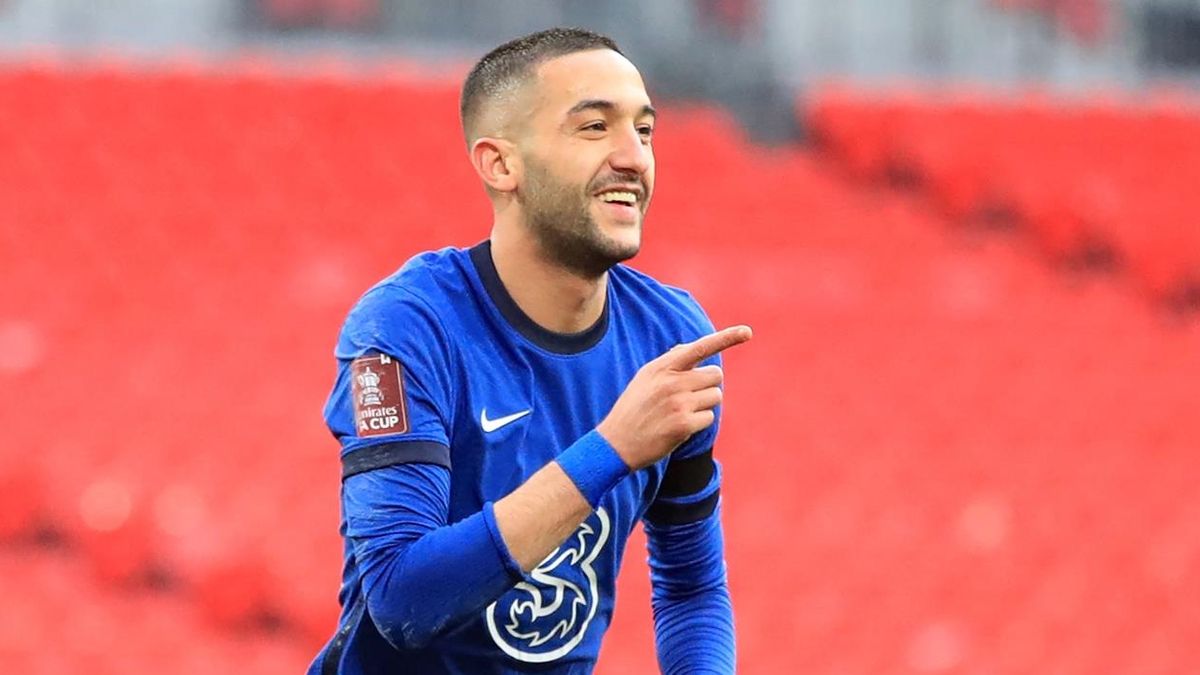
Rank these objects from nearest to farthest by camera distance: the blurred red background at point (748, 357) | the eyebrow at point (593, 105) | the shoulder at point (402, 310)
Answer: the shoulder at point (402, 310) < the eyebrow at point (593, 105) < the blurred red background at point (748, 357)

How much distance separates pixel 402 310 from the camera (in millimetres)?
2570

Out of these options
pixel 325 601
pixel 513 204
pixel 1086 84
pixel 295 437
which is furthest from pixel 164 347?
pixel 1086 84

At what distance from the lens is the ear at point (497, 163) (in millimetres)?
2707

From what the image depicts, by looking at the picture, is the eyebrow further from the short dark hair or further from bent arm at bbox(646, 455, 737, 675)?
bent arm at bbox(646, 455, 737, 675)

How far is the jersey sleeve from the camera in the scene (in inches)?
97.3

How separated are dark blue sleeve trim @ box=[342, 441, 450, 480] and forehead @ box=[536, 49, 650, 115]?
51 cm

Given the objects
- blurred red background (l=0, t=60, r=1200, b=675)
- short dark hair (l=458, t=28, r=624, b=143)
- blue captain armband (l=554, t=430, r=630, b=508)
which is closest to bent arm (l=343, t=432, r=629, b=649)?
blue captain armband (l=554, t=430, r=630, b=508)

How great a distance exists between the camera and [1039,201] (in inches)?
444

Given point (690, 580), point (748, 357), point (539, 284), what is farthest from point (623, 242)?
point (748, 357)

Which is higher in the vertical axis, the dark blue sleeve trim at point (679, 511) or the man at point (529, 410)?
the man at point (529, 410)

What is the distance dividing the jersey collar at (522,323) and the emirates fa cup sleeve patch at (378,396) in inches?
9.6

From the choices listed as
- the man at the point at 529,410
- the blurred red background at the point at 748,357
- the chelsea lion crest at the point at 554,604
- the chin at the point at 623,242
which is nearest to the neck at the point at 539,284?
the man at the point at 529,410

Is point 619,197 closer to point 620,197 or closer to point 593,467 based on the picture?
point 620,197

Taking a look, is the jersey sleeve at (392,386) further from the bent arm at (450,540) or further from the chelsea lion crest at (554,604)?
the chelsea lion crest at (554,604)
